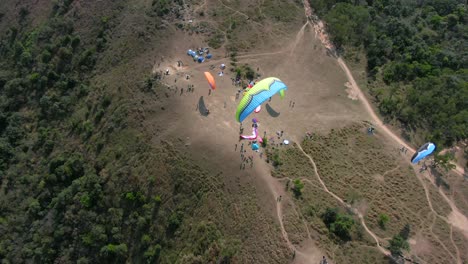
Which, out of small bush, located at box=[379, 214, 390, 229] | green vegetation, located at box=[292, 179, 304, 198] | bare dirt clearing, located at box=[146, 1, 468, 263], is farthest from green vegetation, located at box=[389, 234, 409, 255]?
green vegetation, located at box=[292, 179, 304, 198]

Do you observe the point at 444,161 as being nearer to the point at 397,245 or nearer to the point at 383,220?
the point at 383,220

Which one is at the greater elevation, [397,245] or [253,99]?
[253,99]

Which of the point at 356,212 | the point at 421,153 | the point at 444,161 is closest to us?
the point at 421,153

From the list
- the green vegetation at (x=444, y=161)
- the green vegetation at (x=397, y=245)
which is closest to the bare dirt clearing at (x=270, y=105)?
the green vegetation at (x=397, y=245)

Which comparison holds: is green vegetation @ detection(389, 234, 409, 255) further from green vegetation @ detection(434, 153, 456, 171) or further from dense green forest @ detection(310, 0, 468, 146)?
dense green forest @ detection(310, 0, 468, 146)

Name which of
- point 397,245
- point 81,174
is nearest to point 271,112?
point 397,245
